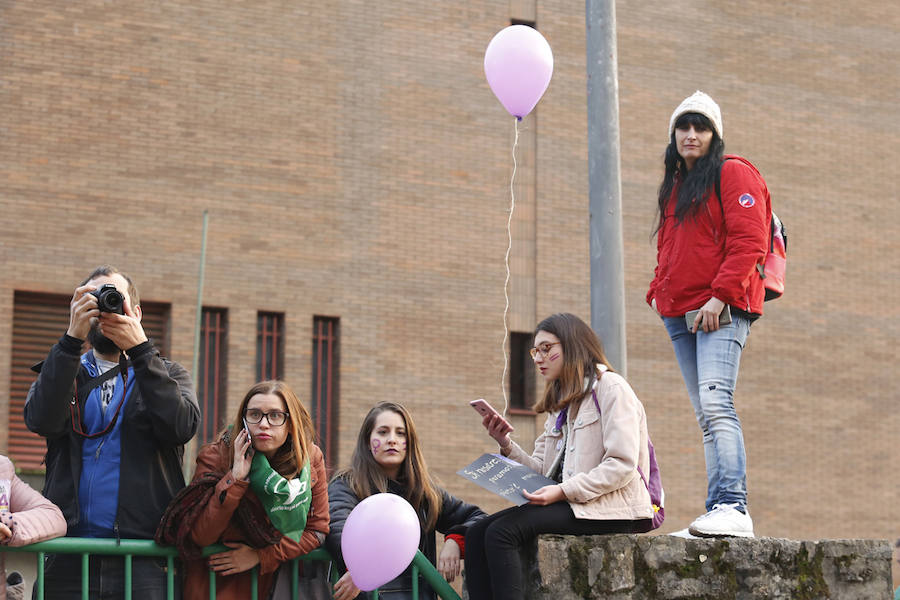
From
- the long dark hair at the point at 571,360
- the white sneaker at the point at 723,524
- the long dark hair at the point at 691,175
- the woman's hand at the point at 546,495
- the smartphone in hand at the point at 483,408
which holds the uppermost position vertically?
the long dark hair at the point at 691,175

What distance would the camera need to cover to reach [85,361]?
Answer: 19.8ft

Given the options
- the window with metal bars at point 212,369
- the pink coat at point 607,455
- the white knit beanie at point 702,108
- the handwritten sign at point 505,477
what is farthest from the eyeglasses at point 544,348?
the window with metal bars at point 212,369

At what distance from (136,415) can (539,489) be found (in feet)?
5.77

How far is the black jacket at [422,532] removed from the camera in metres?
6.12

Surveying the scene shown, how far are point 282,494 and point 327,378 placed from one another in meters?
12.7

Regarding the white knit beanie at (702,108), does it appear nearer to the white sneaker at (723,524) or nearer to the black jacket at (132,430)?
the white sneaker at (723,524)

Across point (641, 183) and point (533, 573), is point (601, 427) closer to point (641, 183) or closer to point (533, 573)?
point (533, 573)

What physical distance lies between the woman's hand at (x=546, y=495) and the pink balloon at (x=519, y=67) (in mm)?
3438

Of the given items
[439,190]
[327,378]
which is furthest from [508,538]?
[439,190]

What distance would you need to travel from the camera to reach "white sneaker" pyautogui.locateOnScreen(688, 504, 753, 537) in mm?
6387

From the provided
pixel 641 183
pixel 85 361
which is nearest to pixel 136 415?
pixel 85 361

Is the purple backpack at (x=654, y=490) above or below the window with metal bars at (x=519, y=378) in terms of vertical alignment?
below

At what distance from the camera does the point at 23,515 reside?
544 centimetres

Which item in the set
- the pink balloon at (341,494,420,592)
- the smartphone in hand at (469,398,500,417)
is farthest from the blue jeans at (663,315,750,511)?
the pink balloon at (341,494,420,592)
